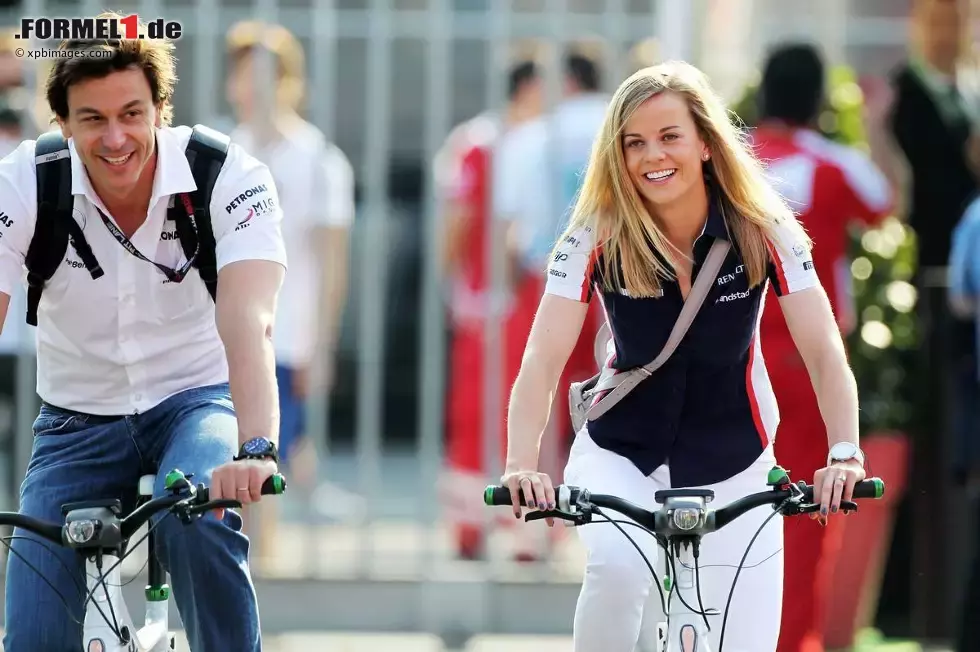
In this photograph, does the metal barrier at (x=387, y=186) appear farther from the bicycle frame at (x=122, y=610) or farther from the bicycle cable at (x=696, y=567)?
the bicycle cable at (x=696, y=567)

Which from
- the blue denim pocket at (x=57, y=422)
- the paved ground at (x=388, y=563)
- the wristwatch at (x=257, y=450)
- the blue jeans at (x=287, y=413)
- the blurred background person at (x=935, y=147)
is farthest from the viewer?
the blue jeans at (x=287, y=413)

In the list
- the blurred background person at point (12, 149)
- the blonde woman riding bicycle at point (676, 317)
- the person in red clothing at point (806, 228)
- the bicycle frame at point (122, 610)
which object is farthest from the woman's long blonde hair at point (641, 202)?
the blurred background person at point (12, 149)

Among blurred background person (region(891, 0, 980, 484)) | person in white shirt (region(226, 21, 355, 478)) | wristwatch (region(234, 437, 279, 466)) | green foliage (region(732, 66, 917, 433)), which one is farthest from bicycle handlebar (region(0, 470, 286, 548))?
blurred background person (region(891, 0, 980, 484))

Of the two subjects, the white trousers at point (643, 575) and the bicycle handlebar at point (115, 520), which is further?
the white trousers at point (643, 575)

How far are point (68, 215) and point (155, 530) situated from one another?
762 mm

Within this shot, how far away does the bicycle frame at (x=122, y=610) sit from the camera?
4070 millimetres

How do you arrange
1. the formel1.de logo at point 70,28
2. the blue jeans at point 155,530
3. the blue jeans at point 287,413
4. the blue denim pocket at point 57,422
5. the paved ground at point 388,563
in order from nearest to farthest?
the blue jeans at point 155,530 < the blue denim pocket at point 57,422 < the formel1.de logo at point 70,28 < the paved ground at point 388,563 < the blue jeans at point 287,413

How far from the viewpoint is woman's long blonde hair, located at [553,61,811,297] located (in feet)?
15.1

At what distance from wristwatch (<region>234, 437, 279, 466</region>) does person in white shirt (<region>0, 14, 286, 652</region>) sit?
0.05 meters

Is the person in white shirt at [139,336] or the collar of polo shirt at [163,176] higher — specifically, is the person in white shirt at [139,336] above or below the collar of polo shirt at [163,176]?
below

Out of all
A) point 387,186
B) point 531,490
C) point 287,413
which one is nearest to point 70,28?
point 387,186

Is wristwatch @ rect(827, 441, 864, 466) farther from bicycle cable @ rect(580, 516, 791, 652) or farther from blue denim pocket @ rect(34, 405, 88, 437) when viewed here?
blue denim pocket @ rect(34, 405, 88, 437)

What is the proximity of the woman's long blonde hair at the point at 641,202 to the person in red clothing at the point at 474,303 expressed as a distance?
306 cm

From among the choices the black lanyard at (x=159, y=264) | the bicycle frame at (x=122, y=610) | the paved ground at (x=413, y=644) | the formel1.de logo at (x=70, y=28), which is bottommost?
the paved ground at (x=413, y=644)
